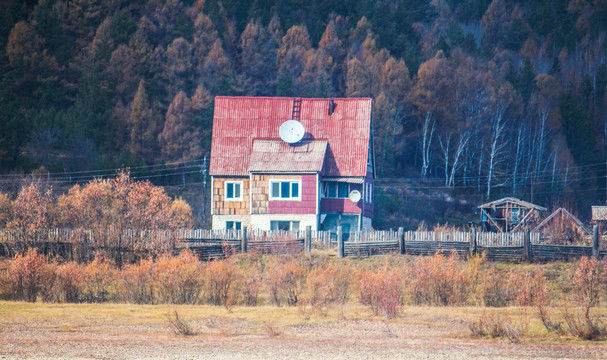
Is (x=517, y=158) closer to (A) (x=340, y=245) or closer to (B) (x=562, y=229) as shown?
(B) (x=562, y=229)

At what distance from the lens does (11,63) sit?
8312 cm

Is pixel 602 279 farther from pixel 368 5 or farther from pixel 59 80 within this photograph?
pixel 368 5

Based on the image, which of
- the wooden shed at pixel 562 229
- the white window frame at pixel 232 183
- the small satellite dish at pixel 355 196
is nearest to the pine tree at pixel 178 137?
the white window frame at pixel 232 183

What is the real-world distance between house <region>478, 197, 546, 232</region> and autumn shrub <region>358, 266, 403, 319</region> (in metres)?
30.0

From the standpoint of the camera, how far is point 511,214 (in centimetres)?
5912

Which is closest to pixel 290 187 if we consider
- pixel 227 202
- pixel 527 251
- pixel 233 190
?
pixel 233 190

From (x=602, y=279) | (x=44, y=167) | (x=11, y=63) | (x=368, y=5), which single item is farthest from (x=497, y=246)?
(x=368, y=5)

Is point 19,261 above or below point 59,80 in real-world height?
below

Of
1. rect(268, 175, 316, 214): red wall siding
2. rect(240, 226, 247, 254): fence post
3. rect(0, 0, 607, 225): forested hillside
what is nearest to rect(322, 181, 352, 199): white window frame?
rect(268, 175, 316, 214): red wall siding

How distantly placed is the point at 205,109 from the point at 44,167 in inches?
728

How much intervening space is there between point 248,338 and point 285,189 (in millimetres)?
29757

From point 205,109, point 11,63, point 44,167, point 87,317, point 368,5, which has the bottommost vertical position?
point 87,317

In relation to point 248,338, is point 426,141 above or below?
above

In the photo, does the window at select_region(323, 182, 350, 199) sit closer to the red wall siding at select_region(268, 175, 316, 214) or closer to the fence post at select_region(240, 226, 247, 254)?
the red wall siding at select_region(268, 175, 316, 214)
